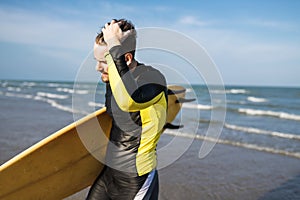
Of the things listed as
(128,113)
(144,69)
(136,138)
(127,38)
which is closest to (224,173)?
(136,138)

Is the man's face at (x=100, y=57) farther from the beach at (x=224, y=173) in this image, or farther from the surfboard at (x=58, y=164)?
the beach at (x=224, y=173)

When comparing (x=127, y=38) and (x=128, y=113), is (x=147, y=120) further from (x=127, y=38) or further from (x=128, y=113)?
(x=127, y=38)

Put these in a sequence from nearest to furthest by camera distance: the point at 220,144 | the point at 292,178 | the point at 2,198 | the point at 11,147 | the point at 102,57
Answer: the point at 102,57 → the point at 2,198 → the point at 292,178 → the point at 11,147 → the point at 220,144

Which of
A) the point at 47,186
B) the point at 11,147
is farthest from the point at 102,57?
the point at 11,147

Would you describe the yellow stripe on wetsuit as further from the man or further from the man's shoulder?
the man's shoulder

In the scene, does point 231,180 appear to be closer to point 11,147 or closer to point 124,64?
point 124,64

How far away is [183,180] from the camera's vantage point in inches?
190

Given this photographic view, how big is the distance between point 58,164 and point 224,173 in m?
3.37

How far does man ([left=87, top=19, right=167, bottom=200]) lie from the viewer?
189cm

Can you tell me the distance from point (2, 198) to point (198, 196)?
8.38 ft

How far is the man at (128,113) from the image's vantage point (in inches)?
74.2

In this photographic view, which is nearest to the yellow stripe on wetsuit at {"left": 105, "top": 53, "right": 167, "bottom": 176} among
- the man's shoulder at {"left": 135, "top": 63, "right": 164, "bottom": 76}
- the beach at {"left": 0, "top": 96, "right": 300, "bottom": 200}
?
the man's shoulder at {"left": 135, "top": 63, "right": 164, "bottom": 76}

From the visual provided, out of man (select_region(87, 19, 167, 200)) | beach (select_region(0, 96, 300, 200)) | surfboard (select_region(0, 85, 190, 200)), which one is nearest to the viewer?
man (select_region(87, 19, 167, 200))

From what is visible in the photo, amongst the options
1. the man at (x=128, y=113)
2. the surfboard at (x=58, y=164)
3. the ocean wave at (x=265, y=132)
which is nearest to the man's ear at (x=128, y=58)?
the man at (x=128, y=113)
